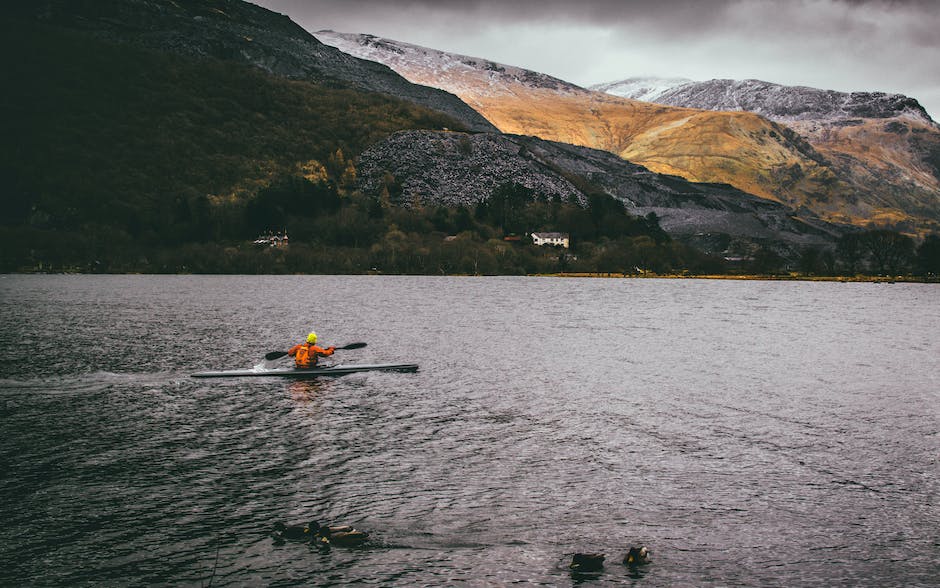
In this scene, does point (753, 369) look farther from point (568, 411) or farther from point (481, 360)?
point (568, 411)

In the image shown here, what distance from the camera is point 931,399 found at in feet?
185

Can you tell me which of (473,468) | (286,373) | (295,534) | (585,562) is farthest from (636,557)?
(286,373)

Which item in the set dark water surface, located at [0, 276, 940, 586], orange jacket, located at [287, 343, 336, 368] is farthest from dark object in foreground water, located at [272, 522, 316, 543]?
orange jacket, located at [287, 343, 336, 368]

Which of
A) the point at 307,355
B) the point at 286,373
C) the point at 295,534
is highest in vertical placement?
the point at 307,355

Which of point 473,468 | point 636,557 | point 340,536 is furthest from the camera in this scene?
point 473,468

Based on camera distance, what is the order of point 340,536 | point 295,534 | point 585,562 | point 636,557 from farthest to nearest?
point 295,534, point 340,536, point 636,557, point 585,562

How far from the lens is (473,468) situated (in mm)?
35344

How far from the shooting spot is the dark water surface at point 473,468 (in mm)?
24578

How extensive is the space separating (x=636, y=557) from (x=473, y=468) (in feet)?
39.8

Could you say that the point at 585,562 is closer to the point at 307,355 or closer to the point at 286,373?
the point at 307,355

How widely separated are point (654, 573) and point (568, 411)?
26560 millimetres

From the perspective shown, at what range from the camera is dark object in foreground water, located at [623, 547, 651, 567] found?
24328 millimetres

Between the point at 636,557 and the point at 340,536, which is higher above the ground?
the point at 340,536

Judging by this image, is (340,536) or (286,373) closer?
(340,536)
